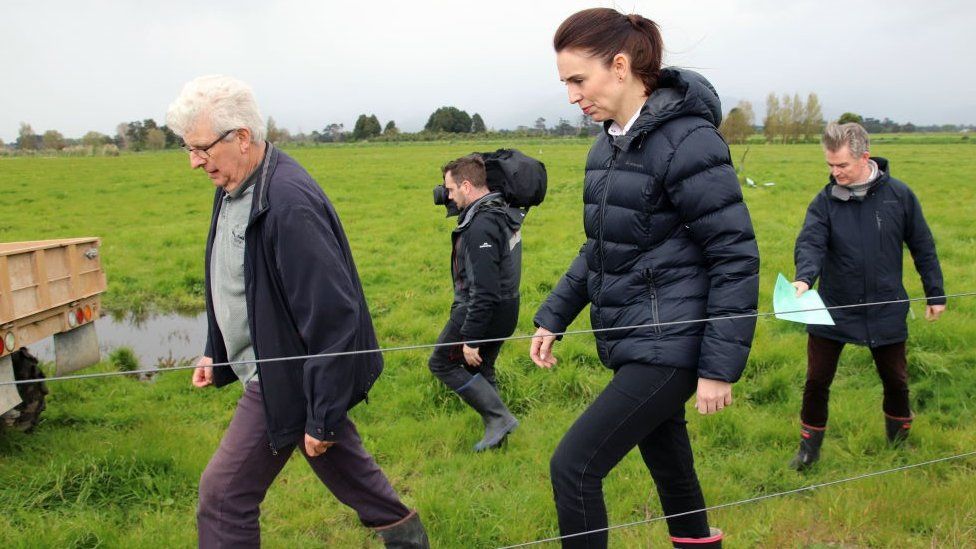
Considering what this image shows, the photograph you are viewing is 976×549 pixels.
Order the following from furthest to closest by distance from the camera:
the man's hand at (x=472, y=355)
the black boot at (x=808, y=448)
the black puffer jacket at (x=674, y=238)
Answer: the man's hand at (x=472, y=355), the black boot at (x=808, y=448), the black puffer jacket at (x=674, y=238)

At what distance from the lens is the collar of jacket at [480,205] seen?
4590mm

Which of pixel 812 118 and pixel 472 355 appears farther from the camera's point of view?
pixel 812 118

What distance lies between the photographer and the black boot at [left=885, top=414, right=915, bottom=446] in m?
4.62

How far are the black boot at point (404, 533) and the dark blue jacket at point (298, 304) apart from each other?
629 millimetres

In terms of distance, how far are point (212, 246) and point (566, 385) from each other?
3.48 meters

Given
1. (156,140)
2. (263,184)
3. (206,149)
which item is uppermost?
(156,140)

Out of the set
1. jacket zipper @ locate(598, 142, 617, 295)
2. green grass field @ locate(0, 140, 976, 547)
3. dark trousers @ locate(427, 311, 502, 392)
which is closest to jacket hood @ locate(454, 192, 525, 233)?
dark trousers @ locate(427, 311, 502, 392)

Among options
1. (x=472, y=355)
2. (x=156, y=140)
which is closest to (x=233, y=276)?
(x=472, y=355)

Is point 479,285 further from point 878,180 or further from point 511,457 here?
point 878,180

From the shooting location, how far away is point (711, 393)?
8.03ft

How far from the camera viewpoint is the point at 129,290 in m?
10.5

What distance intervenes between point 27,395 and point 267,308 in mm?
3310

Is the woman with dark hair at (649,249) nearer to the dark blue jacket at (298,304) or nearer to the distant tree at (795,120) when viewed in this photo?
the dark blue jacket at (298,304)

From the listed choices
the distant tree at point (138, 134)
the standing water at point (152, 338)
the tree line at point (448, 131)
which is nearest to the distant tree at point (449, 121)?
the tree line at point (448, 131)
